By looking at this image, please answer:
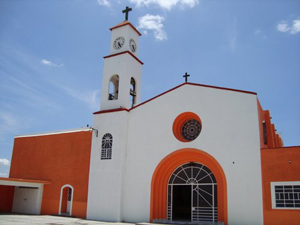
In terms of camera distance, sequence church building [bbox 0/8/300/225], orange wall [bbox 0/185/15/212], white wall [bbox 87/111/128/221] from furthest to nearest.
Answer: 1. orange wall [bbox 0/185/15/212]
2. white wall [bbox 87/111/128/221]
3. church building [bbox 0/8/300/225]

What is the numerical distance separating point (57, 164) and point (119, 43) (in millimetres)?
8216

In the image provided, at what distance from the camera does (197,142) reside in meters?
15.1

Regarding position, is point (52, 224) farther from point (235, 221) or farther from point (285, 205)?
point (285, 205)

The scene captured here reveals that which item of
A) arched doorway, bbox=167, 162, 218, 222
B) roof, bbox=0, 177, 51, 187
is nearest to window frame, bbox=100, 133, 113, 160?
arched doorway, bbox=167, 162, 218, 222

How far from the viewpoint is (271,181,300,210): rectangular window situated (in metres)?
12.6

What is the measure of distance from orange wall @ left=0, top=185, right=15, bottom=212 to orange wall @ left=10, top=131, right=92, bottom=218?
3.69ft

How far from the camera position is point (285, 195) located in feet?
42.0

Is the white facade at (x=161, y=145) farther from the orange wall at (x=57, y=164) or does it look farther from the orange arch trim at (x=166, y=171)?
the orange wall at (x=57, y=164)

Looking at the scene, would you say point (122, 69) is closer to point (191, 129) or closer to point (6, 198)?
point (191, 129)

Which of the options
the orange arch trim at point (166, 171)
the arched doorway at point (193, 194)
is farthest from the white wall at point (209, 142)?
the arched doorway at point (193, 194)

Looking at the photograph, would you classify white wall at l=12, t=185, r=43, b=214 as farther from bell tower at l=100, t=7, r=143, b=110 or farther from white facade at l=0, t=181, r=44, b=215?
bell tower at l=100, t=7, r=143, b=110

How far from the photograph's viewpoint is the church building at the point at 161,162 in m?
13.3

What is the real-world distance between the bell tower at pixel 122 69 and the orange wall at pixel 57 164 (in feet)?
8.65

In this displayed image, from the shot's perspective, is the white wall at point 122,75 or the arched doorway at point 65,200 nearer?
the white wall at point 122,75
